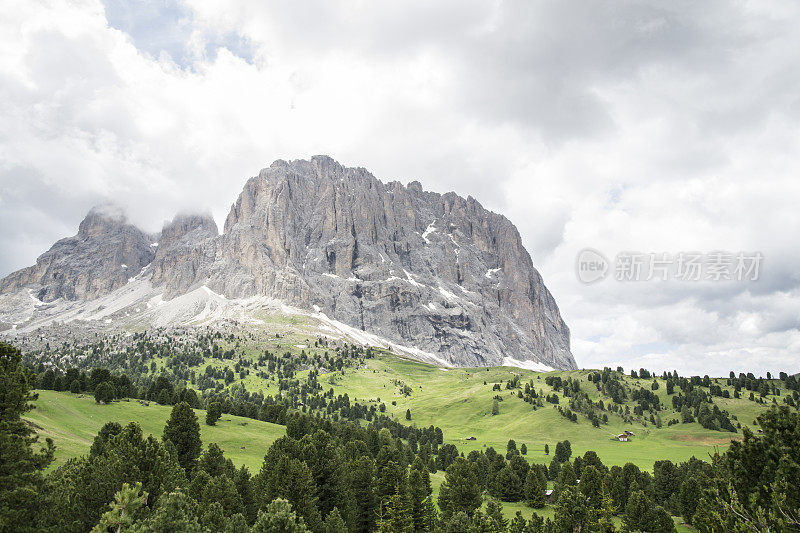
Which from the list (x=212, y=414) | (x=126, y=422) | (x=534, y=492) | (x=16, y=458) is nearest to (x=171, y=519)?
(x=16, y=458)

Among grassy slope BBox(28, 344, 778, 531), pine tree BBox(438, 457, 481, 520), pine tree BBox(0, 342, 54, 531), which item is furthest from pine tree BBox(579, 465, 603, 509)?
pine tree BBox(0, 342, 54, 531)

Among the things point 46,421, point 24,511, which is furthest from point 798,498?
point 46,421

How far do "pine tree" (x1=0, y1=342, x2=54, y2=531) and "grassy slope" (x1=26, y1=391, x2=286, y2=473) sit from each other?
153 ft

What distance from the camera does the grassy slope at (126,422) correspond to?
76312mm

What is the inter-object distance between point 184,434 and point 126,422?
3448 cm

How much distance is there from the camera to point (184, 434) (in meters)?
69.9

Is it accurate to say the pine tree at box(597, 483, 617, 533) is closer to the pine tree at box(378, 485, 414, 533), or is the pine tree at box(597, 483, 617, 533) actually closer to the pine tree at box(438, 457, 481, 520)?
the pine tree at box(438, 457, 481, 520)

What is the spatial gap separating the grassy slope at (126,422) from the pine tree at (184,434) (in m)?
11.6

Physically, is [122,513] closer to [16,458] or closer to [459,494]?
[16,458]

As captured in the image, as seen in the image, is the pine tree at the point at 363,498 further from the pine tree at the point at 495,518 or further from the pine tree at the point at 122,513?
the pine tree at the point at 122,513

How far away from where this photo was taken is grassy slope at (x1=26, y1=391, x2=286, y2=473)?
76312mm

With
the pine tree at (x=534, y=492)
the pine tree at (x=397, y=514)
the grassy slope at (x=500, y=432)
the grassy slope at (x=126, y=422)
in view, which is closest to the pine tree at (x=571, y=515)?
the pine tree at (x=397, y=514)

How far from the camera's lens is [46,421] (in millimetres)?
75562

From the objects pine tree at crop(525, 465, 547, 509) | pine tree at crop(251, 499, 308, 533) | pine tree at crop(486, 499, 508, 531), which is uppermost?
pine tree at crop(251, 499, 308, 533)
